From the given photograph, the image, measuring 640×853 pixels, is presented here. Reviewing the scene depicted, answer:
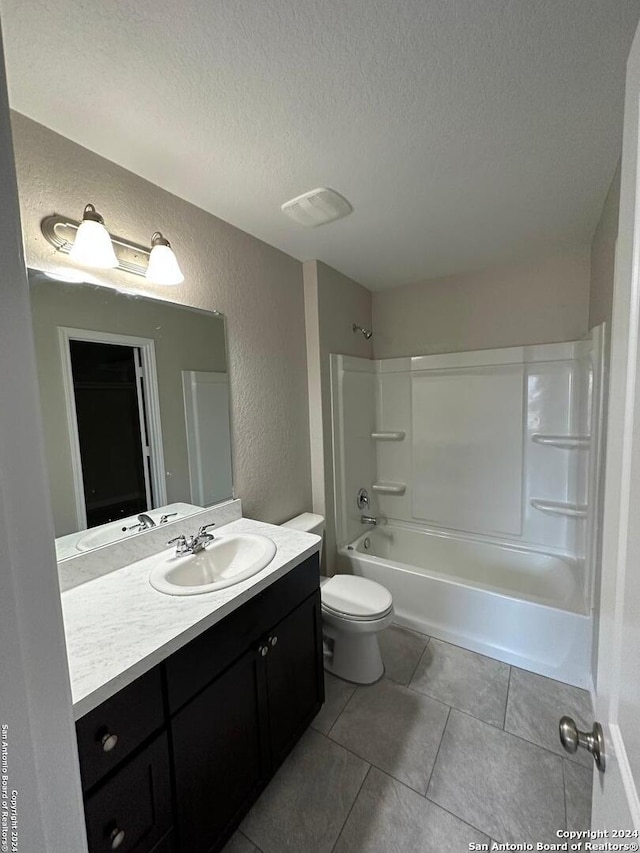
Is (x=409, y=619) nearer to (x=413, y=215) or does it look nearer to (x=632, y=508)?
(x=632, y=508)

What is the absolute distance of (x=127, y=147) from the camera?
124 centimetres

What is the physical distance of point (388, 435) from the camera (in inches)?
113

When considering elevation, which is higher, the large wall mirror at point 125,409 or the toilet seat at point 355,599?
the large wall mirror at point 125,409

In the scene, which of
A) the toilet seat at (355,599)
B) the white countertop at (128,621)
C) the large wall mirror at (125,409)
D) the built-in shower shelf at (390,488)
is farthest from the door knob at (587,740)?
the built-in shower shelf at (390,488)

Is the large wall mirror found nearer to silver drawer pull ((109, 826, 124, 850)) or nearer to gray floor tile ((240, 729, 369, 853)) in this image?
silver drawer pull ((109, 826, 124, 850))

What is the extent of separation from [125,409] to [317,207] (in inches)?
49.6

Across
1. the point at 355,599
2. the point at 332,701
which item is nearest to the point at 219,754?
the point at 332,701

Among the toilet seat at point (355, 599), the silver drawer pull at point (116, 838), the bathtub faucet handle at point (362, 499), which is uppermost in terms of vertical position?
the bathtub faucet handle at point (362, 499)

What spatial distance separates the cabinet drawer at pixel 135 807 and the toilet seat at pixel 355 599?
3.15 ft

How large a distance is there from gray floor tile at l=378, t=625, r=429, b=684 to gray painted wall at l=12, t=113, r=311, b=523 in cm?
96

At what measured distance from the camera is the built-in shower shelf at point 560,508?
2.13m

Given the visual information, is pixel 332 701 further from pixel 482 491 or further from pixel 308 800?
pixel 482 491

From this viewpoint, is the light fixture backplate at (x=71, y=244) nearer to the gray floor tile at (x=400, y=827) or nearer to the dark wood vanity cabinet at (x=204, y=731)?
the dark wood vanity cabinet at (x=204, y=731)

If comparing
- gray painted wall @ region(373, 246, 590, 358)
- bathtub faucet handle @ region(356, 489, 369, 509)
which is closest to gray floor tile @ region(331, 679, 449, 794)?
bathtub faucet handle @ region(356, 489, 369, 509)
